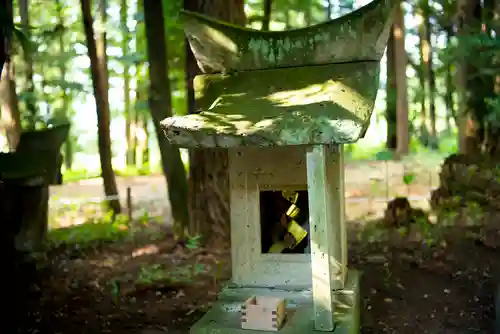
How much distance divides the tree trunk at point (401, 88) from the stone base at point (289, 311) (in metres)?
10.5

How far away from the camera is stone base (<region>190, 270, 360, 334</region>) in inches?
150

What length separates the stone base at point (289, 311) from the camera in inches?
150

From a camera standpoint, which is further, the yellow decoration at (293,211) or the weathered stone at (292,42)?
the yellow decoration at (293,211)

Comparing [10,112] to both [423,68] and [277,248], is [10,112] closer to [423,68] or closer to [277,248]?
[277,248]

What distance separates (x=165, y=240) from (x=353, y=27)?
5.42m

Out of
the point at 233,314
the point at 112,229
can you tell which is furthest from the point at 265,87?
the point at 112,229

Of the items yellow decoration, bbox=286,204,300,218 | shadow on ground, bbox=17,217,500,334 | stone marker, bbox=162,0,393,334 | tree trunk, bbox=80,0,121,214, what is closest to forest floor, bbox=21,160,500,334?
shadow on ground, bbox=17,217,500,334

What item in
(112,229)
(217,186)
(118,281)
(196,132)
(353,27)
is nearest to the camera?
(196,132)

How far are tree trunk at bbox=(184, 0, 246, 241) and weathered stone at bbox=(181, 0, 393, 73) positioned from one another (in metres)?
3.09

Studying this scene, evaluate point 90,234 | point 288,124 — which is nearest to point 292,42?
point 288,124

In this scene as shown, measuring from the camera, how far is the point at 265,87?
164 inches

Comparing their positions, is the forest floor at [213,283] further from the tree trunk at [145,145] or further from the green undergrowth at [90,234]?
the tree trunk at [145,145]

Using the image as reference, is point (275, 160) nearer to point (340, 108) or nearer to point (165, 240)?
point (340, 108)

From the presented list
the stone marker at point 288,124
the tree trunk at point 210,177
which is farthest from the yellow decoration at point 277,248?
the tree trunk at point 210,177
